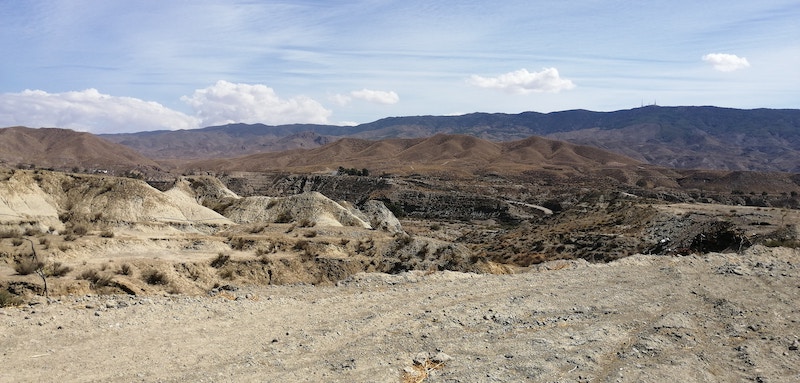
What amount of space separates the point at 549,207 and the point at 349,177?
123ft

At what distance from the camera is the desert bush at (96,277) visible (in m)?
15.4

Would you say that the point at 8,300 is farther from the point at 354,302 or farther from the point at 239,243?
the point at 239,243

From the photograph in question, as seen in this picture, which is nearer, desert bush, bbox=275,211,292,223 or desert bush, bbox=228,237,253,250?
desert bush, bbox=228,237,253,250

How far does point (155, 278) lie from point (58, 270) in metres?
2.66

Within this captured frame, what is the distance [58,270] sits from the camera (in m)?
15.7

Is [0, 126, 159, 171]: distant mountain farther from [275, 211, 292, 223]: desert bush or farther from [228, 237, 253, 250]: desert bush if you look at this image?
[228, 237, 253, 250]: desert bush

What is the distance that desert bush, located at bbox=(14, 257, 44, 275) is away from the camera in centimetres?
1507

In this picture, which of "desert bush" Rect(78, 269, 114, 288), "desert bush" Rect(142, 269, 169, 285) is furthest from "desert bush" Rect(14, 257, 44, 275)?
"desert bush" Rect(142, 269, 169, 285)

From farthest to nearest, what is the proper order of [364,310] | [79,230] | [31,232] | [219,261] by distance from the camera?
[79,230] → [31,232] → [219,261] → [364,310]

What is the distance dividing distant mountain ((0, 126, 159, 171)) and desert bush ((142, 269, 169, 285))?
496ft

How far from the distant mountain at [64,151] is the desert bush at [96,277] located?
15145 centimetres

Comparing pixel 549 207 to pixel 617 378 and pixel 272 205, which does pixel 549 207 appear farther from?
pixel 617 378

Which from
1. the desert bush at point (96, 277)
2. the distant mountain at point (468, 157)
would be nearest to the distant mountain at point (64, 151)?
the distant mountain at point (468, 157)

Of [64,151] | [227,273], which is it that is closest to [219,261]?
[227,273]
